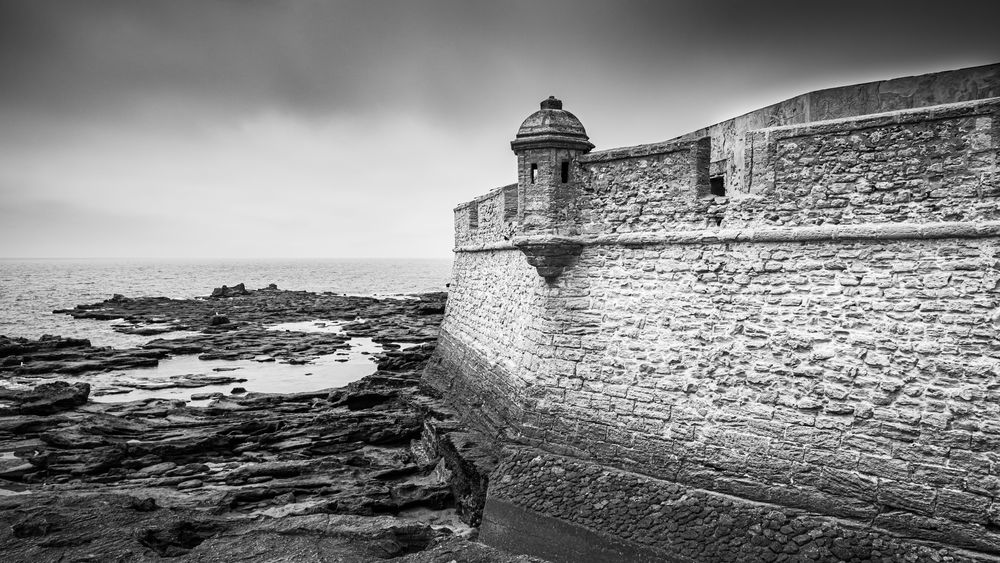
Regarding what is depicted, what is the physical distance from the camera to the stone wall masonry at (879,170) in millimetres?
6309

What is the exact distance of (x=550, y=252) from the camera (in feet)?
30.9

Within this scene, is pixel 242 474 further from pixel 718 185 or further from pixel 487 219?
pixel 718 185

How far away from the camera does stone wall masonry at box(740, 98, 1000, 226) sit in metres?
6.31

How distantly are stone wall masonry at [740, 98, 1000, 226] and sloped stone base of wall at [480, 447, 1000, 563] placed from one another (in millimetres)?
3338

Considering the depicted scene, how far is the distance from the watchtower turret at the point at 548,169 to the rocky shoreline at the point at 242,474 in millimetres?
3905

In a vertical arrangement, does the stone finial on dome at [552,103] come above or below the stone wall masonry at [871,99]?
above

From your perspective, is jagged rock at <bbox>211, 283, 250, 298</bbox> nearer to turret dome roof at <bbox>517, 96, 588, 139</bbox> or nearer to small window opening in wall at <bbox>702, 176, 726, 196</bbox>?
turret dome roof at <bbox>517, 96, 588, 139</bbox>

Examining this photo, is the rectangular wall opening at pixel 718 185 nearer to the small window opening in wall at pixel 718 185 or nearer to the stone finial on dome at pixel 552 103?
the small window opening in wall at pixel 718 185

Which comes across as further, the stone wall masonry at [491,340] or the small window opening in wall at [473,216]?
the small window opening in wall at [473,216]

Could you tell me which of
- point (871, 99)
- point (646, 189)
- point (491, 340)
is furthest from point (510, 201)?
point (871, 99)

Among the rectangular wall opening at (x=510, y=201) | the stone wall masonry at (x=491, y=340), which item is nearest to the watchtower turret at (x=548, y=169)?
the stone wall masonry at (x=491, y=340)

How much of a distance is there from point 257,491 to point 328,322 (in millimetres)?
30371

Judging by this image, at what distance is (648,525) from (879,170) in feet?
16.1

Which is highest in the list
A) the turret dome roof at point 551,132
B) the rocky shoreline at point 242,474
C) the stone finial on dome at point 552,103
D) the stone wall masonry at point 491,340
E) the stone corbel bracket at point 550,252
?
the stone finial on dome at point 552,103
